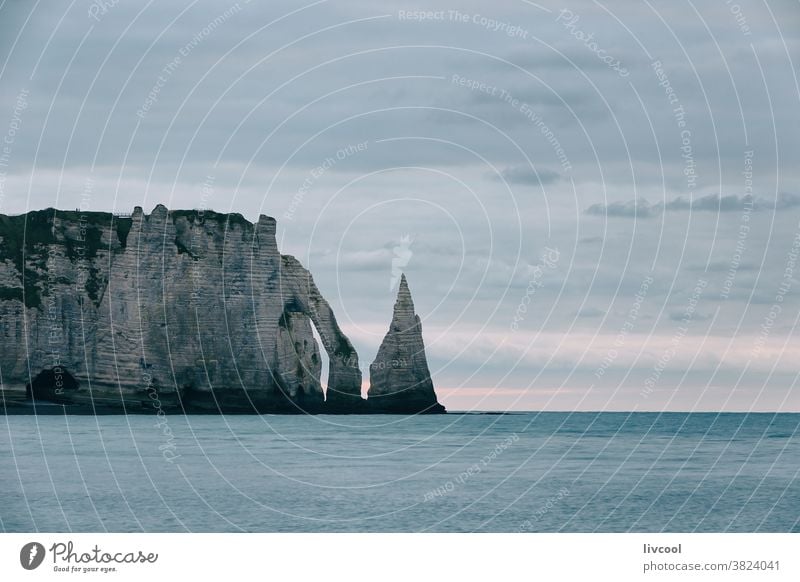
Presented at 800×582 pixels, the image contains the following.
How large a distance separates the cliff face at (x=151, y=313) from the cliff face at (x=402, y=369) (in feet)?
29.2

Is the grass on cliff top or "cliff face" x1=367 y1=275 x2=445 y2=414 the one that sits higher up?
the grass on cliff top

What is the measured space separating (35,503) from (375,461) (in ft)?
93.3

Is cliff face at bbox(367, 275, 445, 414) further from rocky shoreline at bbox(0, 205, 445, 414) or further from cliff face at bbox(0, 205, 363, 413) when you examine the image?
cliff face at bbox(0, 205, 363, 413)

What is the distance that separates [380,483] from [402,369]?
7973 cm

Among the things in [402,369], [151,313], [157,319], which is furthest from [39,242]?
[402,369]

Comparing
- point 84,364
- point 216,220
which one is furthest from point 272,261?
point 84,364

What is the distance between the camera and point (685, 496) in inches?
2149

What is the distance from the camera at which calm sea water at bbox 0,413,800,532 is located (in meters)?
44.9
